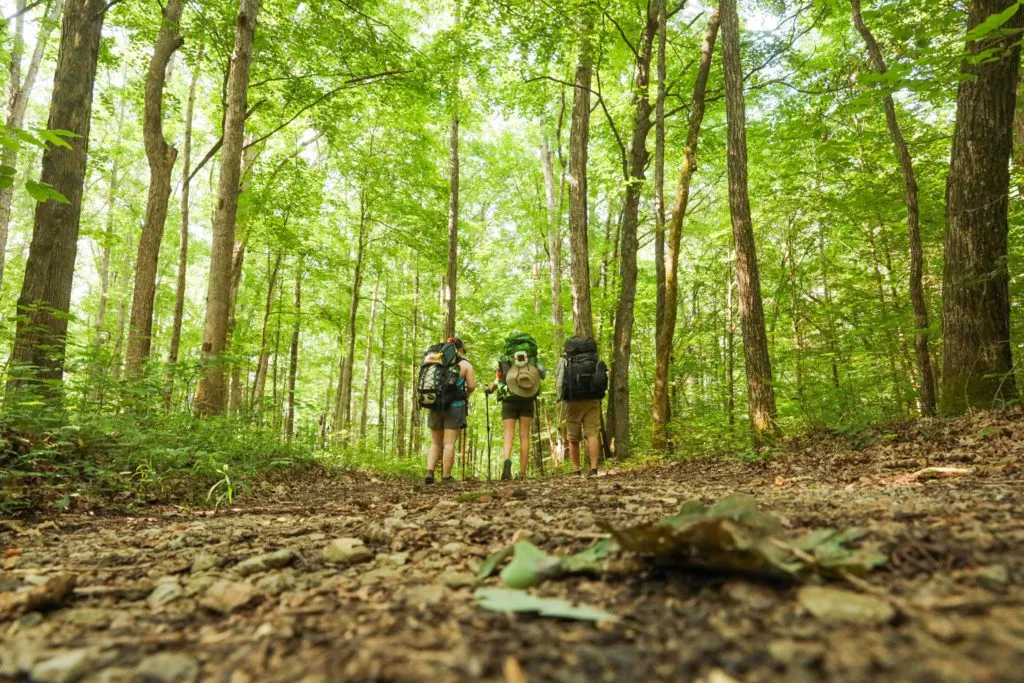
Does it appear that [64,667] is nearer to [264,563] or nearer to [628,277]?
[264,563]

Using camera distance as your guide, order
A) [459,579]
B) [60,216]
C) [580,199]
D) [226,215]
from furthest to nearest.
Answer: [580,199]
[226,215]
[60,216]
[459,579]

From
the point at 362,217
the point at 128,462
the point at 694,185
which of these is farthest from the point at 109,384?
the point at 694,185

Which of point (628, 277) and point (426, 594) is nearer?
point (426, 594)

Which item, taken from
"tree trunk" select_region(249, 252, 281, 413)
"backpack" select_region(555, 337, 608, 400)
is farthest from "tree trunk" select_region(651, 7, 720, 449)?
"tree trunk" select_region(249, 252, 281, 413)

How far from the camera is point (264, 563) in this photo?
82.3 inches

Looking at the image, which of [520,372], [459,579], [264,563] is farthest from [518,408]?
[459,579]

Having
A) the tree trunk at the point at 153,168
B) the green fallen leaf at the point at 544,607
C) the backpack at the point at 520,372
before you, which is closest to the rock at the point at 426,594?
the green fallen leaf at the point at 544,607

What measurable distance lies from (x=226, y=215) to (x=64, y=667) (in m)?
9.17

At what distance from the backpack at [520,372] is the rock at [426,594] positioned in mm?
5614

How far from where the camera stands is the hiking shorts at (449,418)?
7.11m

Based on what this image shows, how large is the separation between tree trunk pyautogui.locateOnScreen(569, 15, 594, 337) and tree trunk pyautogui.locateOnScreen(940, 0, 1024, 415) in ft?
18.1

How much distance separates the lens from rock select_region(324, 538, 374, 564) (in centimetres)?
213

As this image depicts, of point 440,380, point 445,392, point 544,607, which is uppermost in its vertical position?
point 440,380

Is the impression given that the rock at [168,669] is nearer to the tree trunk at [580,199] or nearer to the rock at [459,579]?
the rock at [459,579]
